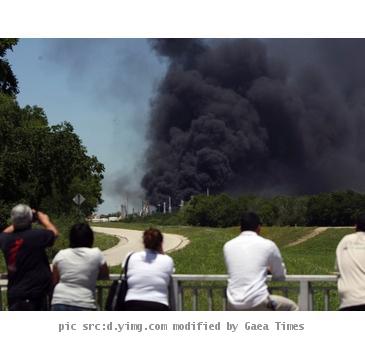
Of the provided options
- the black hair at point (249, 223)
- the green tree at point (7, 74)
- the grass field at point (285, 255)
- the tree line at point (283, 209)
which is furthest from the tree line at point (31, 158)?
the tree line at point (283, 209)

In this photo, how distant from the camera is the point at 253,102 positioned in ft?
412

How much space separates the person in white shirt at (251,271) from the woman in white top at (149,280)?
66 centimetres

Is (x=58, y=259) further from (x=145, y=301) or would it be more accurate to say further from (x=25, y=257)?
(x=145, y=301)

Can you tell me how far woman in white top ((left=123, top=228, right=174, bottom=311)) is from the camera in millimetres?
6988

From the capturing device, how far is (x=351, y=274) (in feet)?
23.0

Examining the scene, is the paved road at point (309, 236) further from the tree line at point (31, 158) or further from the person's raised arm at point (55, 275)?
the person's raised arm at point (55, 275)

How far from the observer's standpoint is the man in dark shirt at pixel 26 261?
705 cm

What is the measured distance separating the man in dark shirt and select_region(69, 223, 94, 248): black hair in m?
0.20

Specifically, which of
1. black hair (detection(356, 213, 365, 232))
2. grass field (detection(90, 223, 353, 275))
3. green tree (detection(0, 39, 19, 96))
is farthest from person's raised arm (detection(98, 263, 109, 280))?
green tree (detection(0, 39, 19, 96))

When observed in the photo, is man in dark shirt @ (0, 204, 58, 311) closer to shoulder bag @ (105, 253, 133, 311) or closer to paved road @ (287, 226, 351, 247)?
shoulder bag @ (105, 253, 133, 311)

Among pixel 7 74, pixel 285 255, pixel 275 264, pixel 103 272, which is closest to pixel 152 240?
pixel 103 272
